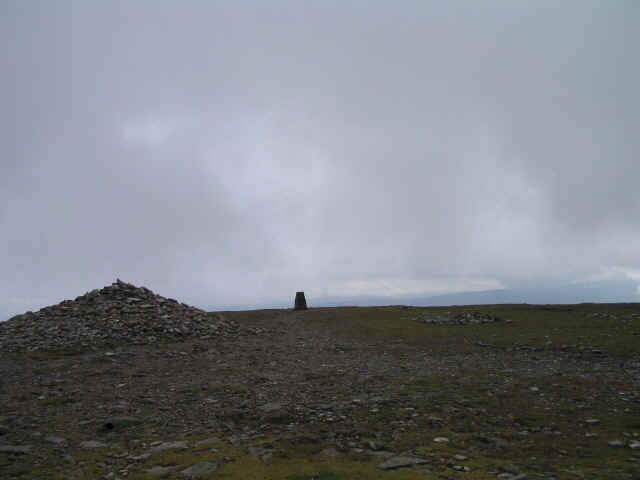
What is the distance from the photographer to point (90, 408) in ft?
37.3

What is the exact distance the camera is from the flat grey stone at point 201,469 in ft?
23.0

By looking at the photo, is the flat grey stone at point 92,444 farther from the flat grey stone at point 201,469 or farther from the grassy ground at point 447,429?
the flat grey stone at point 201,469

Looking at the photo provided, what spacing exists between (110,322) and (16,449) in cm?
1636

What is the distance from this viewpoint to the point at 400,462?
7074 mm

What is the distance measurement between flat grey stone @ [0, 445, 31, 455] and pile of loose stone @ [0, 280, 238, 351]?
1305 cm

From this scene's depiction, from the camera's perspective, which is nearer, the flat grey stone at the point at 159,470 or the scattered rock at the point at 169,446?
the flat grey stone at the point at 159,470

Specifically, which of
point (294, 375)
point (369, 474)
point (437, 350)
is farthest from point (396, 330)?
point (369, 474)

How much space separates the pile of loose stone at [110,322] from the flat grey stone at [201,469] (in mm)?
16007

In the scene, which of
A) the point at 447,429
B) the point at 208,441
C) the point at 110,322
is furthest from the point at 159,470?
the point at 110,322

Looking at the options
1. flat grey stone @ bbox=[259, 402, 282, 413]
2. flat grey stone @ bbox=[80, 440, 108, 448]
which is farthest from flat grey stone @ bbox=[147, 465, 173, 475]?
flat grey stone @ bbox=[259, 402, 282, 413]

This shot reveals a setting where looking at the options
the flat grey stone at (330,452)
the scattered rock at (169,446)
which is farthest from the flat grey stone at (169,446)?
the flat grey stone at (330,452)

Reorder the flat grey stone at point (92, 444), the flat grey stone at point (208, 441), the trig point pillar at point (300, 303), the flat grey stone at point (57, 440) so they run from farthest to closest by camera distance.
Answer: the trig point pillar at point (300, 303) < the flat grey stone at point (57, 440) < the flat grey stone at point (92, 444) < the flat grey stone at point (208, 441)

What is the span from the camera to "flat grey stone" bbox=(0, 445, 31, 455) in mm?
8281

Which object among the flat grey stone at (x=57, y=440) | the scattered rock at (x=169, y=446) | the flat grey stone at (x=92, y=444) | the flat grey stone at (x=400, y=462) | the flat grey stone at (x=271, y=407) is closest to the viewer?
the flat grey stone at (x=400, y=462)
